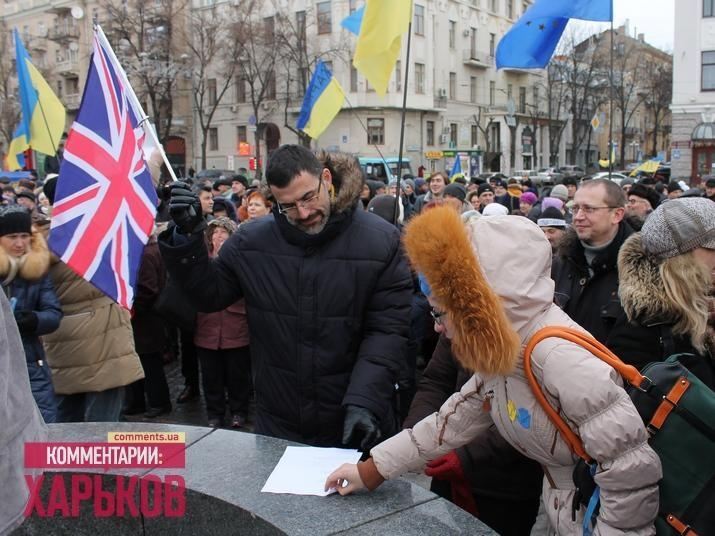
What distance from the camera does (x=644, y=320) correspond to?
2.63 metres

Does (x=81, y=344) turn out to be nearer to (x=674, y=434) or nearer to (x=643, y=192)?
(x=674, y=434)

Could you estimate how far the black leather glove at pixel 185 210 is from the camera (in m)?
2.78

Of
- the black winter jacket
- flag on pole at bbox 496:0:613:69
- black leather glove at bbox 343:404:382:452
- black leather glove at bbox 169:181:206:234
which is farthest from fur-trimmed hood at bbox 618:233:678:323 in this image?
flag on pole at bbox 496:0:613:69

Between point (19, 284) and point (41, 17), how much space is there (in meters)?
55.9

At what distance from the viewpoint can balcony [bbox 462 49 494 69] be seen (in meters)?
49.8

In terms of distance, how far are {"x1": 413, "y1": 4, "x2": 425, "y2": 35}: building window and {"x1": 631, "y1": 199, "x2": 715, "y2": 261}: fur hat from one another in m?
44.4

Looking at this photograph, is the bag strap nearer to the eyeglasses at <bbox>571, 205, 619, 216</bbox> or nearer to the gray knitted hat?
the gray knitted hat

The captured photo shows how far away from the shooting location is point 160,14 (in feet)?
130

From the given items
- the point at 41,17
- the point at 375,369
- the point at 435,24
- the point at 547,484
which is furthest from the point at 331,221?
the point at 41,17

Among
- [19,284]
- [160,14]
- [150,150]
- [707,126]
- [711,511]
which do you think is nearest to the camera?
[711,511]

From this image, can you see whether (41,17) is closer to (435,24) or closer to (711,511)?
(435,24)

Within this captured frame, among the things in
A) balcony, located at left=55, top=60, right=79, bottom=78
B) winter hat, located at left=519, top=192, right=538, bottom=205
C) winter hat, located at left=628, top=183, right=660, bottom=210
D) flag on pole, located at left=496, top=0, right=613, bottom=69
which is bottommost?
winter hat, located at left=519, top=192, right=538, bottom=205

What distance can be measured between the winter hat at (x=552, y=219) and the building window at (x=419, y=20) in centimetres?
4035

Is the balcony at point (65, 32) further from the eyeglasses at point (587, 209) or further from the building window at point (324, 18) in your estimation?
the eyeglasses at point (587, 209)
